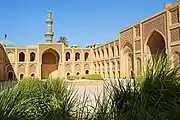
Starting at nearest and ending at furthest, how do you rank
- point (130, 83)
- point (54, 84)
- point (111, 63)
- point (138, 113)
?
1. point (138, 113)
2. point (130, 83)
3. point (54, 84)
4. point (111, 63)

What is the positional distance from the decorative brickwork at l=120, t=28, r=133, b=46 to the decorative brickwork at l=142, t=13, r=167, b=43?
8.68ft

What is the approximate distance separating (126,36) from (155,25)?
5.64 m

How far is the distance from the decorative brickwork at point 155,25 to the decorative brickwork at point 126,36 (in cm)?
265

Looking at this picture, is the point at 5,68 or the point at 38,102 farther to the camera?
the point at 5,68

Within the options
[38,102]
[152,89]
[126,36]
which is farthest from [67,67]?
[152,89]

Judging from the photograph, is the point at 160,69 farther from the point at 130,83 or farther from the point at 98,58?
the point at 98,58

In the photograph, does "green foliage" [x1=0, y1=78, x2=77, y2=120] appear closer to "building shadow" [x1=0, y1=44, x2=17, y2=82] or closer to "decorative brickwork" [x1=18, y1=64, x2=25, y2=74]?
"building shadow" [x1=0, y1=44, x2=17, y2=82]

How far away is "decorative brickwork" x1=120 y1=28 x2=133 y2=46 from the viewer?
2172 cm

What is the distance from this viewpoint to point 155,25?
17.3m

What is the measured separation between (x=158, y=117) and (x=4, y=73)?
30.8 meters

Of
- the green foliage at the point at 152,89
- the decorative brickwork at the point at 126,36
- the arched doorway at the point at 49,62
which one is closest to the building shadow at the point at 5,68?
the arched doorway at the point at 49,62

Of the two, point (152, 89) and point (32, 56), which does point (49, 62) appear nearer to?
point (32, 56)

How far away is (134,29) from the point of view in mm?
21000

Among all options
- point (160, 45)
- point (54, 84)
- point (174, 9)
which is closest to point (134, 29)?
point (160, 45)
